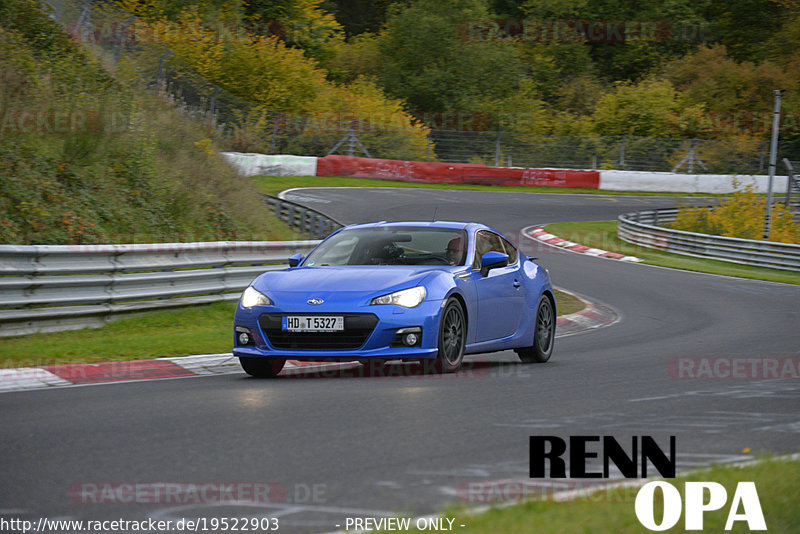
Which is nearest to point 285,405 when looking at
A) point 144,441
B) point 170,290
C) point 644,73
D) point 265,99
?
point 144,441

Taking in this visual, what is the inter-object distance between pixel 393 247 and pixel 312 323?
1.67 m

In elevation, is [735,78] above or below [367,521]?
above

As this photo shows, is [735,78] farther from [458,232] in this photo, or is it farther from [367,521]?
[367,521]

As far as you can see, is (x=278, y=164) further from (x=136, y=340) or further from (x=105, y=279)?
(x=136, y=340)

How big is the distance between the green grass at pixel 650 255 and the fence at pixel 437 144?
11.6m

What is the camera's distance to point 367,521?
169 inches

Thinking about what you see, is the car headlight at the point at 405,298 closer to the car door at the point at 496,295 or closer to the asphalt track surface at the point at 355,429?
the asphalt track surface at the point at 355,429

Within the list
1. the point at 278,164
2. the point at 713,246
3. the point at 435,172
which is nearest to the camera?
the point at 713,246

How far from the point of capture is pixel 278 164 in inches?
1655

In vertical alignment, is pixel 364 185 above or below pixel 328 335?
below

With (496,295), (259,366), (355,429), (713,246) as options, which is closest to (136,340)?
(259,366)

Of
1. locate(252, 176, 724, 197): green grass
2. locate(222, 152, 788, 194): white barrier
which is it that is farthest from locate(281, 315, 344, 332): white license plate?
locate(222, 152, 788, 194): white barrier

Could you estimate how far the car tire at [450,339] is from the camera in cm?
923

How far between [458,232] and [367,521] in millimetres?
6507
